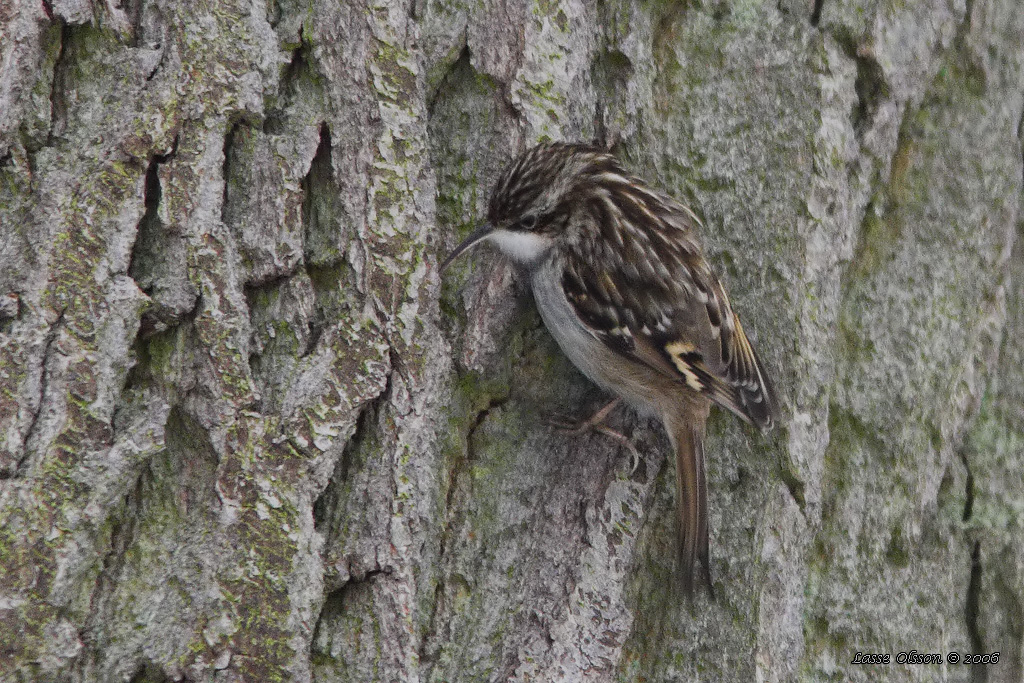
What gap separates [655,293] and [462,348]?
65cm

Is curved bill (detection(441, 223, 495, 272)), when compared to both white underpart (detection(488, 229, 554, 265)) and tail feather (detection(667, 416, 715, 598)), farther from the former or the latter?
tail feather (detection(667, 416, 715, 598))

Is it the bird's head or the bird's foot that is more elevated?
the bird's head

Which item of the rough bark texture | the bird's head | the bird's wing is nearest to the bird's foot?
the rough bark texture

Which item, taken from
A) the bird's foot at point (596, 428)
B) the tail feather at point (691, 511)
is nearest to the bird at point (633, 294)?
the tail feather at point (691, 511)

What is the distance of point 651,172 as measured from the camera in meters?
2.71

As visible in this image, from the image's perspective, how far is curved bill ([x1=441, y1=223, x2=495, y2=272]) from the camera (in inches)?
95.8

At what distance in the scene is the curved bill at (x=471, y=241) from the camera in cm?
243

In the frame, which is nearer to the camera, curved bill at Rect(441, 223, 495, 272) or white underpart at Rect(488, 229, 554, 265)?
curved bill at Rect(441, 223, 495, 272)

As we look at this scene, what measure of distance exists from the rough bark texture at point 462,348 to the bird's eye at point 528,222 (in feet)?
0.59

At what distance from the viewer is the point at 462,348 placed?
242 centimetres

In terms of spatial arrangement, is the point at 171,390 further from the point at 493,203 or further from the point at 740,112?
the point at 740,112

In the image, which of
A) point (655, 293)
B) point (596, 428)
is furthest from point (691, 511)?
point (655, 293)

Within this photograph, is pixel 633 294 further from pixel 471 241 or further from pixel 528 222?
pixel 471 241

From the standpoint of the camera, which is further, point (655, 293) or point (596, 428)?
point (655, 293)
